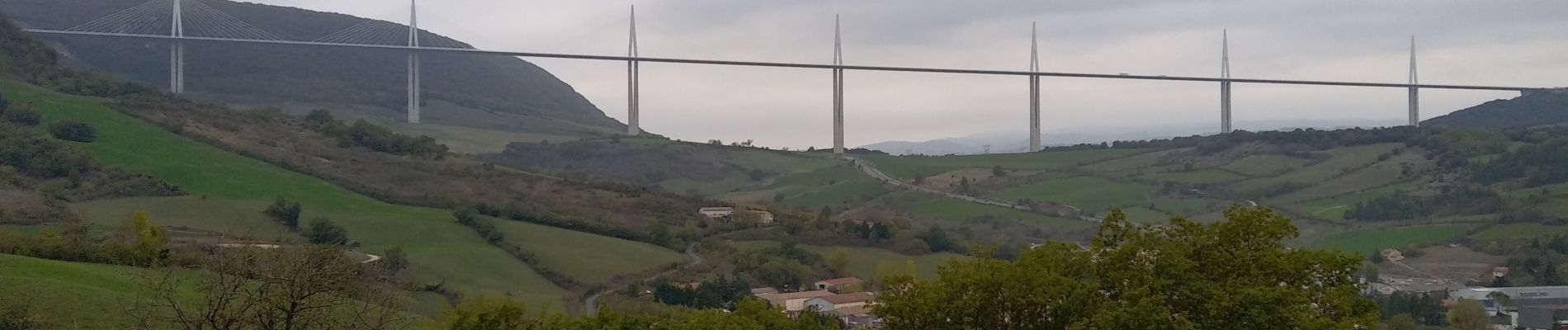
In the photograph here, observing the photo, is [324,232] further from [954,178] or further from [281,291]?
A: [954,178]

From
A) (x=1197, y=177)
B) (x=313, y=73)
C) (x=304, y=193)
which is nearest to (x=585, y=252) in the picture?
(x=304, y=193)

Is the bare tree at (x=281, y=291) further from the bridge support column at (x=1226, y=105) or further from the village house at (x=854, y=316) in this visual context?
the bridge support column at (x=1226, y=105)

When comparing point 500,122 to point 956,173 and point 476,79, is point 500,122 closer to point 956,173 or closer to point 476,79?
point 476,79

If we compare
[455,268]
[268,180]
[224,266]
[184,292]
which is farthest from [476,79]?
[224,266]

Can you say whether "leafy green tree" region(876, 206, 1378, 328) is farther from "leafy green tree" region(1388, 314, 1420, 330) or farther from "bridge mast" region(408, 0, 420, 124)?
"bridge mast" region(408, 0, 420, 124)

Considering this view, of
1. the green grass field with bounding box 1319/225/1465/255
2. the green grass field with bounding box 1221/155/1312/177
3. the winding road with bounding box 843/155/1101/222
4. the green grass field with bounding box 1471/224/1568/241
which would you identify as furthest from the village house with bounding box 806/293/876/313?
the green grass field with bounding box 1221/155/1312/177

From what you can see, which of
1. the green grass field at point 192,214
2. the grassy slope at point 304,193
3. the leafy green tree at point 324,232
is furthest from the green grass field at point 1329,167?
the green grass field at point 192,214
